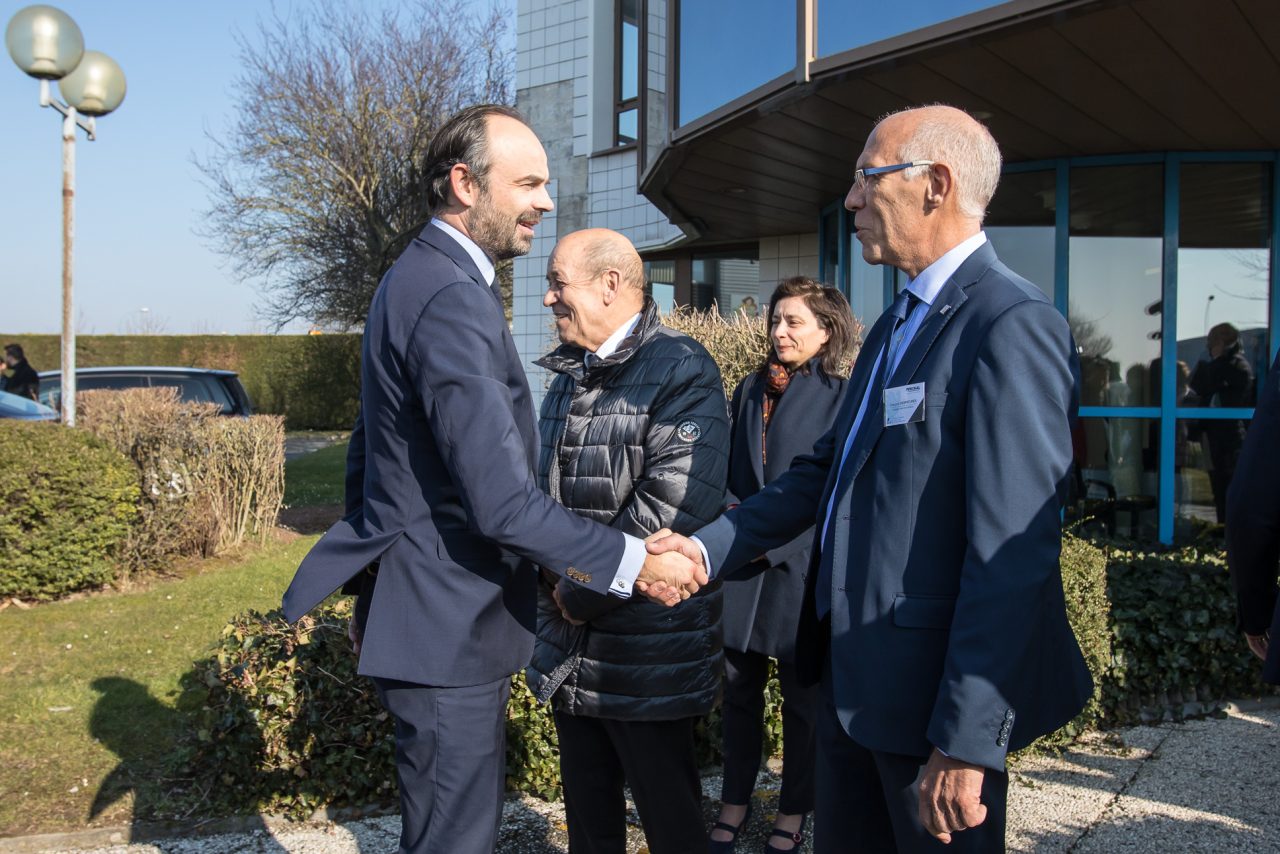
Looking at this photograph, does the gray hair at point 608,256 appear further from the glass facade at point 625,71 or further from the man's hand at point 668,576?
the glass facade at point 625,71

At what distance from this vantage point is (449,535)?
7.47 ft

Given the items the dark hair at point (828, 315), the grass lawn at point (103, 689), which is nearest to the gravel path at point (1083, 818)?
the grass lawn at point (103, 689)

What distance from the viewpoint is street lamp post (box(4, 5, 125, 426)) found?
28.4ft

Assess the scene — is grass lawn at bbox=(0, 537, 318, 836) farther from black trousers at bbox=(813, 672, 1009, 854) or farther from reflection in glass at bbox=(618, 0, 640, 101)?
reflection in glass at bbox=(618, 0, 640, 101)

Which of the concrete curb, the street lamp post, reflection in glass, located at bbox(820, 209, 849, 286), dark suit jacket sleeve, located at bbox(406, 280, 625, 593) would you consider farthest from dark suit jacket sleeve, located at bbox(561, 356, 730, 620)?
the street lamp post

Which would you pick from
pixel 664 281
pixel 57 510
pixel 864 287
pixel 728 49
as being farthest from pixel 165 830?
pixel 664 281

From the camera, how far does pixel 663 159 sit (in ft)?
25.2

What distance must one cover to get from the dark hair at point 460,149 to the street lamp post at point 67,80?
7.52 metres

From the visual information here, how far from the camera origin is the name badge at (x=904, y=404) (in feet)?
6.23

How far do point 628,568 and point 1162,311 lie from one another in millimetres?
5892

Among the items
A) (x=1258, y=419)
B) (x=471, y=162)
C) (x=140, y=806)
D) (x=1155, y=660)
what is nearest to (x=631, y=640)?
(x=471, y=162)

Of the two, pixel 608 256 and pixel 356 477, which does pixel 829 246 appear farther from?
pixel 356 477

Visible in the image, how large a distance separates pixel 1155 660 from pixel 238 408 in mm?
11036

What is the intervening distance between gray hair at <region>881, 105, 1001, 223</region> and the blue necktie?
0.75ft
